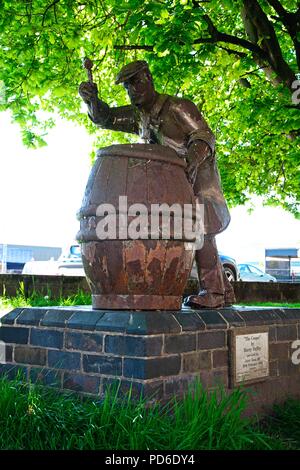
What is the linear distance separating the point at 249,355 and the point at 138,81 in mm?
2332

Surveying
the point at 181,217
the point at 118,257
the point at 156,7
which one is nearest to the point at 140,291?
the point at 118,257

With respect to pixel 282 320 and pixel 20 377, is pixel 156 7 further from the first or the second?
pixel 20 377

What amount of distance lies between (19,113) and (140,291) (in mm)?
6307

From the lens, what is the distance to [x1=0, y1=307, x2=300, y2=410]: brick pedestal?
3654 millimetres

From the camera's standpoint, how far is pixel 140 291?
406cm

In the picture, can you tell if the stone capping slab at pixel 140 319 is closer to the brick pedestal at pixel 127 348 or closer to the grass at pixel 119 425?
the brick pedestal at pixel 127 348

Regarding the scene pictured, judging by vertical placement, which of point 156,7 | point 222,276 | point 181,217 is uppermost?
point 156,7

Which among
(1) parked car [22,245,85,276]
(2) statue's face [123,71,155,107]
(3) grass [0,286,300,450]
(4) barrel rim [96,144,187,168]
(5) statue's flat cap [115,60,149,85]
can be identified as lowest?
(3) grass [0,286,300,450]

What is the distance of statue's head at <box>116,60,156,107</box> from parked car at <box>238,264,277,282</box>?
16681 mm

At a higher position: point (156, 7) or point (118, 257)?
point (156, 7)

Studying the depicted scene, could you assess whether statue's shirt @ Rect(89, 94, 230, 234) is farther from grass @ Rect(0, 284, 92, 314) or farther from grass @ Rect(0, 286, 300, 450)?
grass @ Rect(0, 284, 92, 314)

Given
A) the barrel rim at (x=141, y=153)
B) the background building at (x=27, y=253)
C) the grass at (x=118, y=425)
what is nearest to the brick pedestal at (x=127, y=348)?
the grass at (x=118, y=425)

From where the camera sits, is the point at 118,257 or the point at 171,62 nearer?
the point at 118,257

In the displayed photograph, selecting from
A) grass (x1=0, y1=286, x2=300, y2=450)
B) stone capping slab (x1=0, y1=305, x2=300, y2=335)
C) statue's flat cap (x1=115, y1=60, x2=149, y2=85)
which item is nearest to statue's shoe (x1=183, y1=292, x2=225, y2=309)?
stone capping slab (x1=0, y1=305, x2=300, y2=335)
